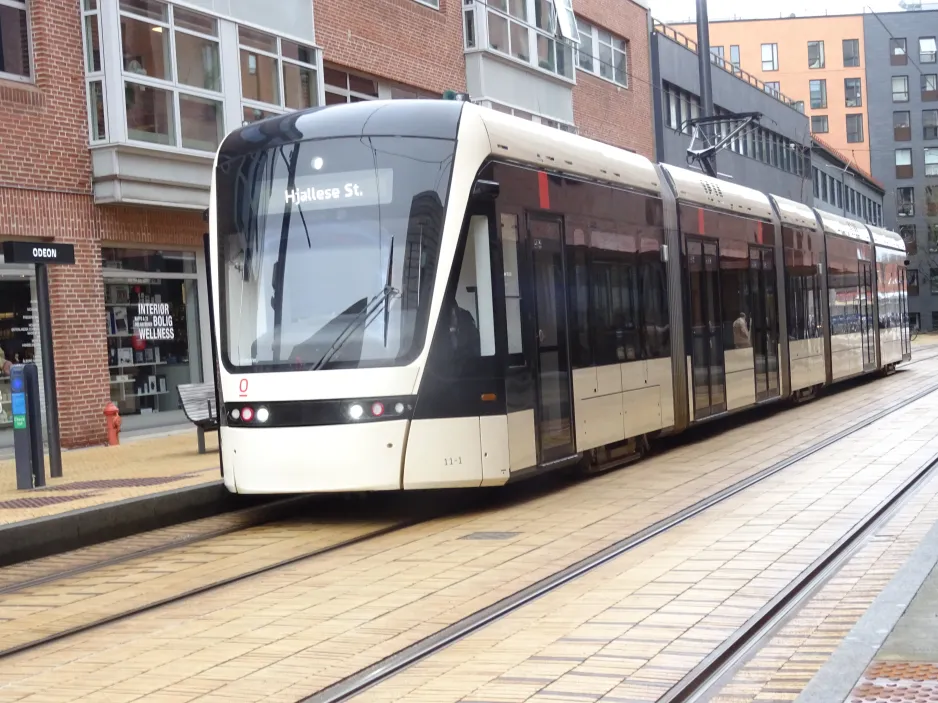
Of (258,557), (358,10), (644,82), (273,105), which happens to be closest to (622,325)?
(258,557)

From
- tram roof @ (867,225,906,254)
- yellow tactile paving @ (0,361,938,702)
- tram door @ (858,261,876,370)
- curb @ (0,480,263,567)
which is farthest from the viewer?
tram roof @ (867,225,906,254)

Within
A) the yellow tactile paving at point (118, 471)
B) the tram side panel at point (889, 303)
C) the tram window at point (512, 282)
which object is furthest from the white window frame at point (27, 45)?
the tram side panel at point (889, 303)

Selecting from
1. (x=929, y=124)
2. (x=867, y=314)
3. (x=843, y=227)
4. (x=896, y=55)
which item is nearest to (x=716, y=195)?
(x=843, y=227)

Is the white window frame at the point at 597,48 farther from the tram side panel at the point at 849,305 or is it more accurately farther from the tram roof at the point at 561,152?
the tram roof at the point at 561,152

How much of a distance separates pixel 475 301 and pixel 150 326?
34.0ft

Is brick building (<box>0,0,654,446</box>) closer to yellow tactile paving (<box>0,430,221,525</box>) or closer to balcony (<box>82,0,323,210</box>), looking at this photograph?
balcony (<box>82,0,323,210</box>)

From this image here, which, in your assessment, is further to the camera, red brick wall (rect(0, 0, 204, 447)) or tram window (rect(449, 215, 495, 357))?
red brick wall (rect(0, 0, 204, 447))

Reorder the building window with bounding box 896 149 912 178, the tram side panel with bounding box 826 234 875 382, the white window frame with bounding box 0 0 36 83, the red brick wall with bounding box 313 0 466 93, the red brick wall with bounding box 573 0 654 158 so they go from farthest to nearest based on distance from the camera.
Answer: the building window with bounding box 896 149 912 178
the red brick wall with bounding box 573 0 654 158
the tram side panel with bounding box 826 234 875 382
the red brick wall with bounding box 313 0 466 93
the white window frame with bounding box 0 0 36 83

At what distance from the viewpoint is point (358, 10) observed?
24375mm

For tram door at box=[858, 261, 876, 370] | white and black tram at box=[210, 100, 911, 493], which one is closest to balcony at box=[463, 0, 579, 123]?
tram door at box=[858, 261, 876, 370]

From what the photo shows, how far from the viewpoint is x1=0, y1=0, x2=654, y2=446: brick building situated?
1775 cm

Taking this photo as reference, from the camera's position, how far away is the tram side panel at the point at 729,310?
53.9 ft

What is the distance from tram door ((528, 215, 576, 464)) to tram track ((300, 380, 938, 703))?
142 cm

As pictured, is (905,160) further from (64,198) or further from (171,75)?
(64,198)
